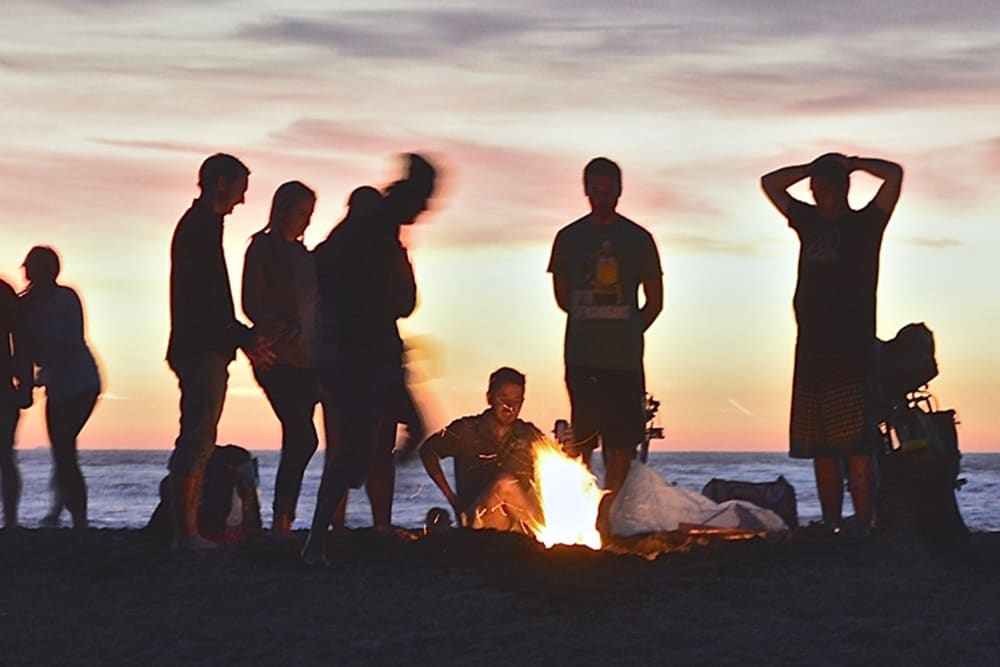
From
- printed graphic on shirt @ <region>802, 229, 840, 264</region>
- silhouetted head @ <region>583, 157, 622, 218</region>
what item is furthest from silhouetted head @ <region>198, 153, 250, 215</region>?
printed graphic on shirt @ <region>802, 229, 840, 264</region>

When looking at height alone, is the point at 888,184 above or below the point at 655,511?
above

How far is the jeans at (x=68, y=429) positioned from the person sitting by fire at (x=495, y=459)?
7.40 ft

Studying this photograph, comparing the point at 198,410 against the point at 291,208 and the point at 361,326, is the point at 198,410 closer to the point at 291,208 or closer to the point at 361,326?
the point at 361,326

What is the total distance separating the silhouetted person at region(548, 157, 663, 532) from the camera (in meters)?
10.1

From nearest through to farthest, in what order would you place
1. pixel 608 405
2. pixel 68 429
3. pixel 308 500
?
pixel 608 405
pixel 68 429
pixel 308 500

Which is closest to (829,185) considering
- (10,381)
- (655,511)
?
(655,511)

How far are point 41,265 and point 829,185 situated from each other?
5166 millimetres

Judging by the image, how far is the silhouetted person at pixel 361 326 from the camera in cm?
876

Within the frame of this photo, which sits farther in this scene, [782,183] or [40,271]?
[40,271]

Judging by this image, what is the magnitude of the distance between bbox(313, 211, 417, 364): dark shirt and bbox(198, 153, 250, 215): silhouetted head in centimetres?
68

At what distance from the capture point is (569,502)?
10.6m

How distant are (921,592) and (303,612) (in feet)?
9.58

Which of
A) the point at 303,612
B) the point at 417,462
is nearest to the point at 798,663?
the point at 303,612

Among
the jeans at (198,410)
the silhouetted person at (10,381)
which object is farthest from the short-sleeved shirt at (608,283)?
the silhouetted person at (10,381)
